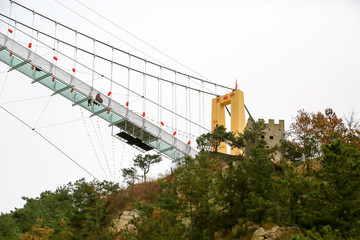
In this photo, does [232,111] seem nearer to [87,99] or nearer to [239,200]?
[87,99]

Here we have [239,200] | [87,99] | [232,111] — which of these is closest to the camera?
[239,200]

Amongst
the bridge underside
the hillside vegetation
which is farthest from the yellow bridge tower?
the bridge underside

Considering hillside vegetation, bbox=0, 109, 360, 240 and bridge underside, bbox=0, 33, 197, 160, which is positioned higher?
bridge underside, bbox=0, 33, 197, 160

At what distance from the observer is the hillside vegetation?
2030cm

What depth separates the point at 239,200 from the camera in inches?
985

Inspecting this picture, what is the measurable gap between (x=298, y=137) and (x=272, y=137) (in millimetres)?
4658

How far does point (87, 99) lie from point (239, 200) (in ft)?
38.6

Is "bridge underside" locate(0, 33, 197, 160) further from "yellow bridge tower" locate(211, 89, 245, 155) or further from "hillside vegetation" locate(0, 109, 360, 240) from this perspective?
"yellow bridge tower" locate(211, 89, 245, 155)

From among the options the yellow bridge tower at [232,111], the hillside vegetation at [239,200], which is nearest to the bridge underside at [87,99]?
the hillside vegetation at [239,200]

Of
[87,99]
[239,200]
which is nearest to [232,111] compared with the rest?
[87,99]

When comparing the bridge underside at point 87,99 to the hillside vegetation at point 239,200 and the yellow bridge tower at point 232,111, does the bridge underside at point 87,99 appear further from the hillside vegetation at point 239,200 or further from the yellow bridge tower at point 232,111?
the yellow bridge tower at point 232,111

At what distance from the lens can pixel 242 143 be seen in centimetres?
3475

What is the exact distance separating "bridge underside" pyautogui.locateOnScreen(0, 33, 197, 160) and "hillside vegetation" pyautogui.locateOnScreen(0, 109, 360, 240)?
3641 millimetres

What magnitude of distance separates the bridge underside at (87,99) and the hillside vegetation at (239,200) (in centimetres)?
364
